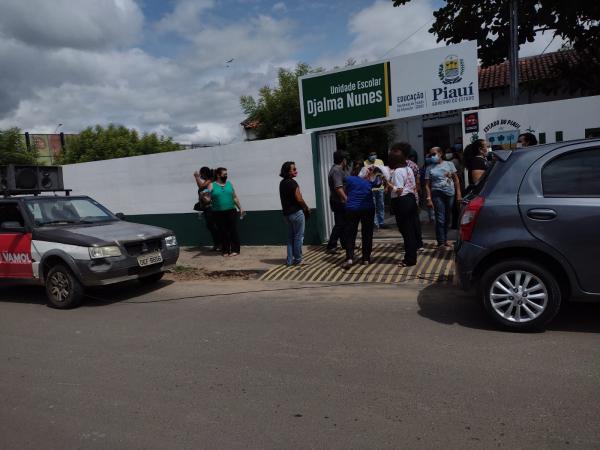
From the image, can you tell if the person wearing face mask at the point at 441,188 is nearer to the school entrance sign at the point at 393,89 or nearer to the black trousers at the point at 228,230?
the school entrance sign at the point at 393,89

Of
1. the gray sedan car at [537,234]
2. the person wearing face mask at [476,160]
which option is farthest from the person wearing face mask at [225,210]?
the gray sedan car at [537,234]

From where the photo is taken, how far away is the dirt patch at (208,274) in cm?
814

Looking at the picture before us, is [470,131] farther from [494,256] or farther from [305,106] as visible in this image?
[494,256]

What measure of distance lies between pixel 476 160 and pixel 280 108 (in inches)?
701

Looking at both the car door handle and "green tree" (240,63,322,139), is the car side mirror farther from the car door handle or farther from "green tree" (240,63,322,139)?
"green tree" (240,63,322,139)

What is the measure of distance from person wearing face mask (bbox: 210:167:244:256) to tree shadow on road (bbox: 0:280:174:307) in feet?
6.32

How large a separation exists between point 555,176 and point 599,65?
14.6 meters

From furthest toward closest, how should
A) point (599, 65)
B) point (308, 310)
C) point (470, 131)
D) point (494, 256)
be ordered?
point (599, 65) → point (470, 131) → point (308, 310) → point (494, 256)

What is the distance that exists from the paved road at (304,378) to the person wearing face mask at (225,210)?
365 cm

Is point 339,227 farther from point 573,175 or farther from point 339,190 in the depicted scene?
point 573,175

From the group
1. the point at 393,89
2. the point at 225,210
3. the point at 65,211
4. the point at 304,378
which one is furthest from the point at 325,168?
the point at 304,378

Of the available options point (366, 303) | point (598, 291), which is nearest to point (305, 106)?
point (366, 303)

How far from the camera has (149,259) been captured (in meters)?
6.92

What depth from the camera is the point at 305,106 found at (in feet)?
32.8
